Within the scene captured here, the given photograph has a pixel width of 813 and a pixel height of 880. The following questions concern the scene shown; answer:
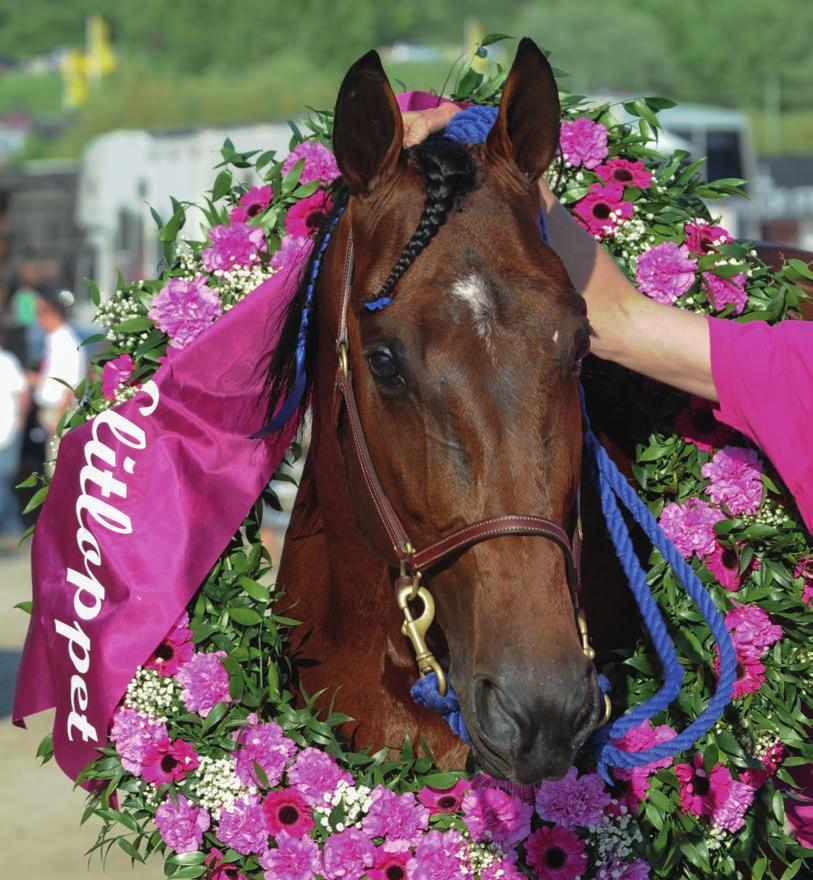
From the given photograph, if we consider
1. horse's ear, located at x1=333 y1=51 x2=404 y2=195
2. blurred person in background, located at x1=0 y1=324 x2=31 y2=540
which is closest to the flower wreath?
horse's ear, located at x1=333 y1=51 x2=404 y2=195

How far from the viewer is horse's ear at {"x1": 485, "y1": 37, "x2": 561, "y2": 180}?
2.84 meters

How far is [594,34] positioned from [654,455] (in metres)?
71.8

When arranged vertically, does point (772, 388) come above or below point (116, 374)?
above

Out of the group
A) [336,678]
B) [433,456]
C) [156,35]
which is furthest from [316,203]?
[156,35]

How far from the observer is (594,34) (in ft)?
237

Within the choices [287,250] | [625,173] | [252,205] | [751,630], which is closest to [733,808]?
[751,630]

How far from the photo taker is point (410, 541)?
8.75 feet

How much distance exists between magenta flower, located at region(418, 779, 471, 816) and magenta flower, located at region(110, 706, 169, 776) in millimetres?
600

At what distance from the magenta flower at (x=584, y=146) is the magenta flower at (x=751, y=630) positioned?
122cm

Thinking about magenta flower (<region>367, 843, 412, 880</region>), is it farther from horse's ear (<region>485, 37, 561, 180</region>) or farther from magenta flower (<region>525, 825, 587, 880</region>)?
horse's ear (<region>485, 37, 561, 180</region>)

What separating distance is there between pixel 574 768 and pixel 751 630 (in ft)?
1.70

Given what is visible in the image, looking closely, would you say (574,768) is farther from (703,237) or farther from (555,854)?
(703,237)

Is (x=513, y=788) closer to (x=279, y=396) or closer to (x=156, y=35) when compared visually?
(x=279, y=396)


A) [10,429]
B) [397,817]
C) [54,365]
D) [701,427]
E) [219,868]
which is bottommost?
[10,429]
